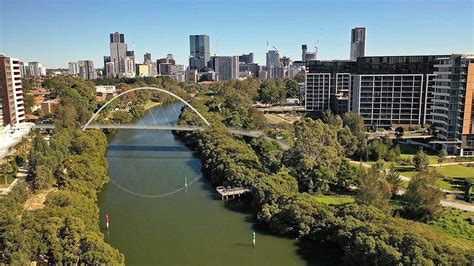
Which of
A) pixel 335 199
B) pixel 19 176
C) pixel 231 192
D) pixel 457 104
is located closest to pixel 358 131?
pixel 457 104

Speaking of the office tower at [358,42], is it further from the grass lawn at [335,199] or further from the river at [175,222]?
the grass lawn at [335,199]

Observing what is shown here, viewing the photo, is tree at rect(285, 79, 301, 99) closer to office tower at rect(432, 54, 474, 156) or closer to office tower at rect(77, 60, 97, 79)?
office tower at rect(432, 54, 474, 156)

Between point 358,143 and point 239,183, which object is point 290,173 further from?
point 358,143

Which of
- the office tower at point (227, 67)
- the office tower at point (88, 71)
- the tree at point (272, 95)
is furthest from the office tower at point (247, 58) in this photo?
the tree at point (272, 95)

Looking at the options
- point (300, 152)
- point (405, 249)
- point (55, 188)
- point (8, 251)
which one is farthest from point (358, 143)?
point (8, 251)

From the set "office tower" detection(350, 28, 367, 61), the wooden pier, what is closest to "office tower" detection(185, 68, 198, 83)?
"office tower" detection(350, 28, 367, 61)

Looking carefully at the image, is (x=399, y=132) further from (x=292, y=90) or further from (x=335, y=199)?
(x=292, y=90)
